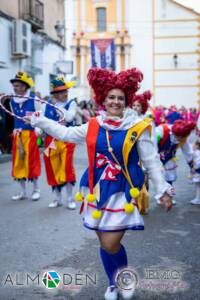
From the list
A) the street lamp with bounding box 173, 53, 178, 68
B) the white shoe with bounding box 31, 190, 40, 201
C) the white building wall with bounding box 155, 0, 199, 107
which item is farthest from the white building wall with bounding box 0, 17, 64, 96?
the street lamp with bounding box 173, 53, 178, 68

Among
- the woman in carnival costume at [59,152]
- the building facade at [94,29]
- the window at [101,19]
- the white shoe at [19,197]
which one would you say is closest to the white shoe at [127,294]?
the woman in carnival costume at [59,152]

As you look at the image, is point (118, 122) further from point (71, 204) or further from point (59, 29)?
point (59, 29)

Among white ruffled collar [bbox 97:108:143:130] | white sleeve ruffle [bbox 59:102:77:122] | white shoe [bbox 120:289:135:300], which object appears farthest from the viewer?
white sleeve ruffle [bbox 59:102:77:122]

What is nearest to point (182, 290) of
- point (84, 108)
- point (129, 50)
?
point (84, 108)

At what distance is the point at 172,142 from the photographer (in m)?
7.33

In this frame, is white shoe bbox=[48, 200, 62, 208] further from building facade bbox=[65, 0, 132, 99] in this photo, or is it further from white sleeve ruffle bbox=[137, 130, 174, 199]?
building facade bbox=[65, 0, 132, 99]

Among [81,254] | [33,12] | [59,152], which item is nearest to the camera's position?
[81,254]

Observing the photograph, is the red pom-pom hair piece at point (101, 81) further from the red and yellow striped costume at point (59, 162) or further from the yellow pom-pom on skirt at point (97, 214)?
the red and yellow striped costume at point (59, 162)

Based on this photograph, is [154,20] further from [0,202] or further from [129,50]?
[0,202]

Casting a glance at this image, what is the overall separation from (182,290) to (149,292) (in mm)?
279

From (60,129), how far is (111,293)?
139 centimetres

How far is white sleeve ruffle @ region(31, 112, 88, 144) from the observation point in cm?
387

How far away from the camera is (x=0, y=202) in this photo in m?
7.57

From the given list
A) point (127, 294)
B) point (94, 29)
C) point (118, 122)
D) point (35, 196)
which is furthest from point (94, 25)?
point (127, 294)
